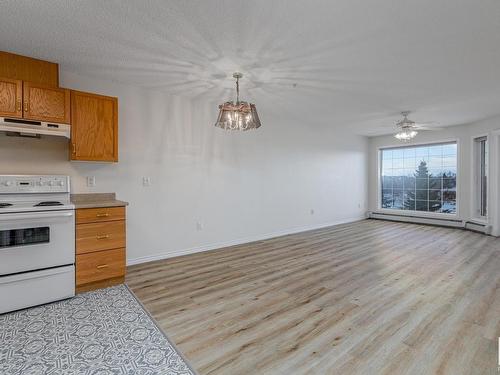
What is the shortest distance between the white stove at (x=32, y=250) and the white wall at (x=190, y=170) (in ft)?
2.48

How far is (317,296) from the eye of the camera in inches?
107

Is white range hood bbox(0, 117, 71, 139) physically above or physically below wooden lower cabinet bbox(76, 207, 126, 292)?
above

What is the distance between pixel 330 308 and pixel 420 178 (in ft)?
20.8

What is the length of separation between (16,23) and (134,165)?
1.88 m

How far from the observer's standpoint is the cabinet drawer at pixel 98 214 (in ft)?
8.98

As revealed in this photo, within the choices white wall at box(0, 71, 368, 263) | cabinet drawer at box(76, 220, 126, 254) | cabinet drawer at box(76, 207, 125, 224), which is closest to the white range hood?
white wall at box(0, 71, 368, 263)

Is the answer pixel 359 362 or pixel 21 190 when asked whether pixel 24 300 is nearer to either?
pixel 21 190

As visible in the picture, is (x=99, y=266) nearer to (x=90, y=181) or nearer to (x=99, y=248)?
(x=99, y=248)

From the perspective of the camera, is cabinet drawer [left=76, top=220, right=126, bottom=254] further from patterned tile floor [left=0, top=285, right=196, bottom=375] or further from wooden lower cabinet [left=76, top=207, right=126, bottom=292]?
patterned tile floor [left=0, top=285, right=196, bottom=375]

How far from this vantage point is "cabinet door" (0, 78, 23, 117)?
2.55 meters

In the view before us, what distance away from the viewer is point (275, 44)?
256 centimetres

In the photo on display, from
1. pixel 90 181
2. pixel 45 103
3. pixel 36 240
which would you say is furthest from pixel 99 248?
pixel 45 103

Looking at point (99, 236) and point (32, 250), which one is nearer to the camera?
point (32, 250)

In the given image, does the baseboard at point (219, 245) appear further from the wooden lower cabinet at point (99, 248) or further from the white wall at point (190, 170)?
the wooden lower cabinet at point (99, 248)
